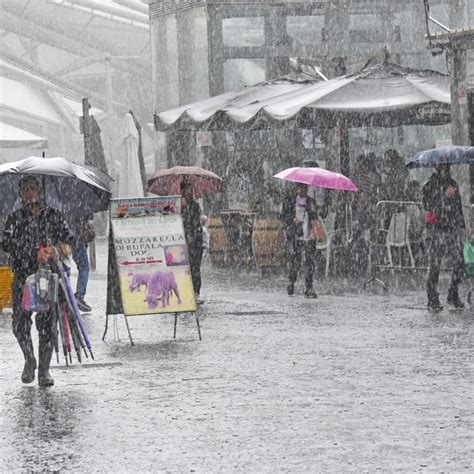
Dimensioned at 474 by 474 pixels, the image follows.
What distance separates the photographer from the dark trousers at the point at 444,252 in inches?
660

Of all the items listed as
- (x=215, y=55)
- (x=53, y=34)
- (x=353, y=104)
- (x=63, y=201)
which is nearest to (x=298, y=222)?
(x=353, y=104)

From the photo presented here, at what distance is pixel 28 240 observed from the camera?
11344 millimetres

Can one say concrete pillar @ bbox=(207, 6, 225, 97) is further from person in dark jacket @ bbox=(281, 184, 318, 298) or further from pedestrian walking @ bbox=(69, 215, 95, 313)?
pedestrian walking @ bbox=(69, 215, 95, 313)

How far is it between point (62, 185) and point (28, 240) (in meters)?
3.00

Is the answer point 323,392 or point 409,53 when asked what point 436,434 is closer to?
point 323,392

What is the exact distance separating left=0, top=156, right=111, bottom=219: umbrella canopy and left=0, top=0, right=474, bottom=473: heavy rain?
32 millimetres

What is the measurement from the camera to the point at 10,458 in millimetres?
8094

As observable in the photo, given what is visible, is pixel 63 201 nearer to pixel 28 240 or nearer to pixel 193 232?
pixel 28 240

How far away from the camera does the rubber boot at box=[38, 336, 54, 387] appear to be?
36.0ft

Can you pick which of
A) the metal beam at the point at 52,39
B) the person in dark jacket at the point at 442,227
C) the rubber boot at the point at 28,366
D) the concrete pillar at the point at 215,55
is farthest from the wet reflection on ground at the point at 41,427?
the metal beam at the point at 52,39

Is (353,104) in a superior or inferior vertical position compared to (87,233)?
superior

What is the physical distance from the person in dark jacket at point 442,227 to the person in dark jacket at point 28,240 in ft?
20.4

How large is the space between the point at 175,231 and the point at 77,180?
4.78 feet

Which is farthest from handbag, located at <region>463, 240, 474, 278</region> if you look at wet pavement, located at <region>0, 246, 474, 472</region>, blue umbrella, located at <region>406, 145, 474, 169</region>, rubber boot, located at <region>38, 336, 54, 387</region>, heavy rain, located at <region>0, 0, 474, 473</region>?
rubber boot, located at <region>38, 336, 54, 387</region>
